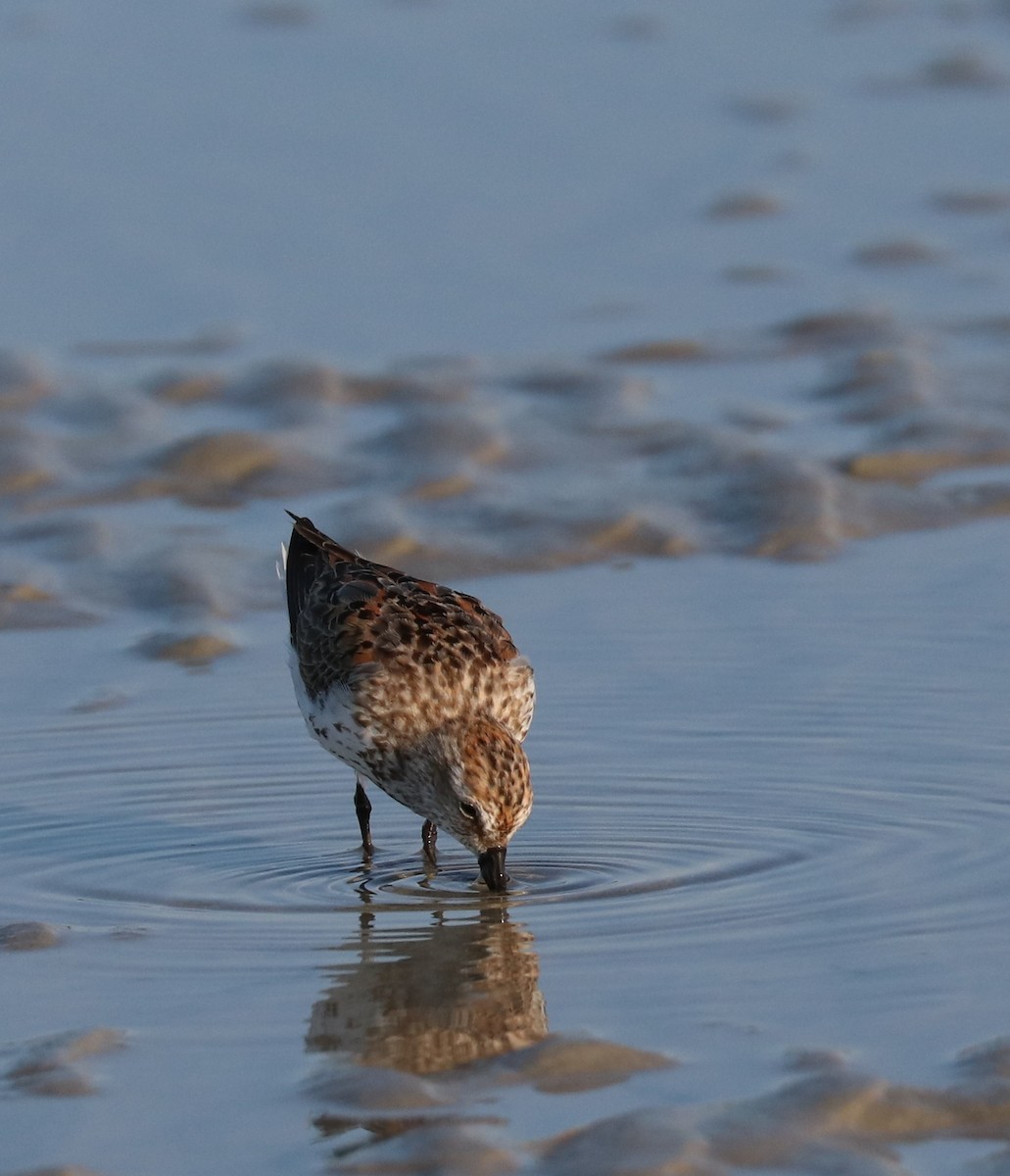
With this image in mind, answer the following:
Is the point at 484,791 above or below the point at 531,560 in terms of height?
below

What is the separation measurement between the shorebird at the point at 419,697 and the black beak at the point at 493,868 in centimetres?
7

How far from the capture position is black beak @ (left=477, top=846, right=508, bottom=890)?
661 centimetres

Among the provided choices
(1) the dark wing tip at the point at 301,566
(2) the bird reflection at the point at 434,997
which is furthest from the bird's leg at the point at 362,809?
(1) the dark wing tip at the point at 301,566

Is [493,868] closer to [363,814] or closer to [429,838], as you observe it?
[429,838]

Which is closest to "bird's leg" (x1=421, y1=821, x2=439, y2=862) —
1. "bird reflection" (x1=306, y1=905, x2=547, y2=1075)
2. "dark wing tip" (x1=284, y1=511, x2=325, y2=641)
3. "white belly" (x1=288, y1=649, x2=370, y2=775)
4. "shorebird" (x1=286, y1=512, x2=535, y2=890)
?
"shorebird" (x1=286, y1=512, x2=535, y2=890)

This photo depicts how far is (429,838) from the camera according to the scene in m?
7.30

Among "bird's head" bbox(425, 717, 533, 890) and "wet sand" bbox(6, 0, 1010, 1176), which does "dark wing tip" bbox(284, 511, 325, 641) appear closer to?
"wet sand" bbox(6, 0, 1010, 1176)

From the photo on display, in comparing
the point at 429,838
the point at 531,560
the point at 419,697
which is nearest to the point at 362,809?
Answer: the point at 429,838

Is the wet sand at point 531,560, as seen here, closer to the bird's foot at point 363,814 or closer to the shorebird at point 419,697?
the bird's foot at point 363,814

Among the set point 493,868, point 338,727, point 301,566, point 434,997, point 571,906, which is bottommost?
point 434,997

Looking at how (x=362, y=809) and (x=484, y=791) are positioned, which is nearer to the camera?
(x=484, y=791)

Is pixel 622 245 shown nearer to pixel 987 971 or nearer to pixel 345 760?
pixel 345 760

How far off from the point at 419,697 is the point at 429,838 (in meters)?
0.45

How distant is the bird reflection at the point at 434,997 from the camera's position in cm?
536
